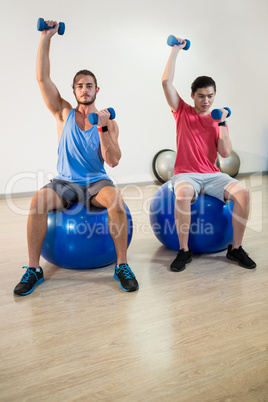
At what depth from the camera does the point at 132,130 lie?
4.94 m

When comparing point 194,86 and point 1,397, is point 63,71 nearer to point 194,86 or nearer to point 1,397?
point 194,86

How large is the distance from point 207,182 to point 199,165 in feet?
0.43

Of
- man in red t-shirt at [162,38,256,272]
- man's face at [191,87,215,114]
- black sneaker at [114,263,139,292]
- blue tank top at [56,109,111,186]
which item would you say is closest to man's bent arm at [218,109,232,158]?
man in red t-shirt at [162,38,256,272]

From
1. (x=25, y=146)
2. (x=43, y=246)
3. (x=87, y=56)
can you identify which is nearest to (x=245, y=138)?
(x=87, y=56)

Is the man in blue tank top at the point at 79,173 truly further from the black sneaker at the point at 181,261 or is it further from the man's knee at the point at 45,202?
the black sneaker at the point at 181,261

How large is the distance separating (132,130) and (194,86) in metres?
2.59

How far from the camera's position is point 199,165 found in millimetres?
2348

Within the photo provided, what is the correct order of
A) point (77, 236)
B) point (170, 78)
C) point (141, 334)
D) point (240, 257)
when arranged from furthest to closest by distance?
1. point (170, 78)
2. point (240, 257)
3. point (77, 236)
4. point (141, 334)

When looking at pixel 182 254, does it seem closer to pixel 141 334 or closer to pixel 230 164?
pixel 141 334

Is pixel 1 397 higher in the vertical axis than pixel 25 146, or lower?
lower

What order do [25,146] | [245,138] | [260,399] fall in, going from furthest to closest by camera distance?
1. [245,138]
2. [25,146]
3. [260,399]

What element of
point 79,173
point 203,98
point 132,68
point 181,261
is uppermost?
point 132,68

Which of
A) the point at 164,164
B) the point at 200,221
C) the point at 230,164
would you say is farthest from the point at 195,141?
the point at 230,164

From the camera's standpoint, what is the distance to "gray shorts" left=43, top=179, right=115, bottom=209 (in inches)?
80.1
